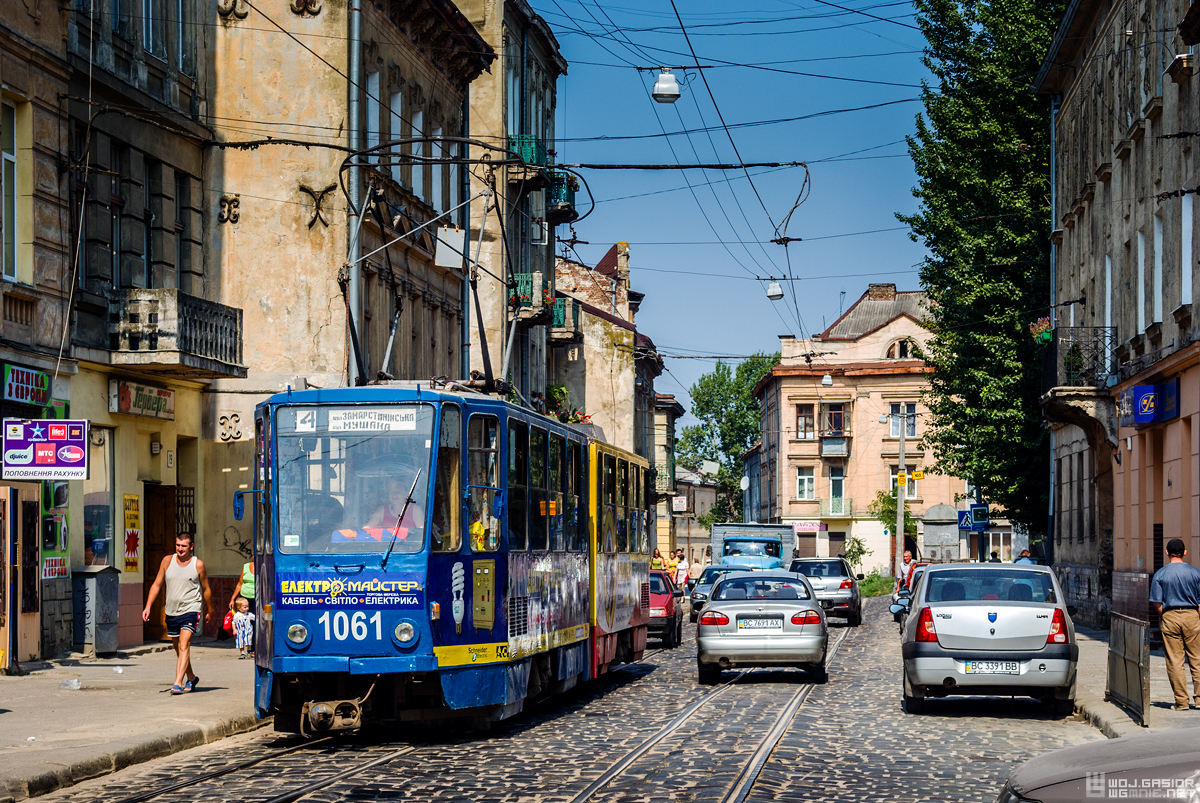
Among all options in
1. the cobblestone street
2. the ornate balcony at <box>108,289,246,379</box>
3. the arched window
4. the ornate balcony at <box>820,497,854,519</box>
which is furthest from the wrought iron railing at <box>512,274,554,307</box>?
the arched window

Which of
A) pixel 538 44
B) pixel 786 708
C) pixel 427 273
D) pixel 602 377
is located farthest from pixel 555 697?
pixel 602 377

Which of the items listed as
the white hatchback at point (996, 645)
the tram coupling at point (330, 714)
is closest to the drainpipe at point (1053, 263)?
the white hatchback at point (996, 645)

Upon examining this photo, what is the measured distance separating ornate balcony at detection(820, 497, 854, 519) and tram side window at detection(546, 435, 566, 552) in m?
76.0

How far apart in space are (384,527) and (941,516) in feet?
152

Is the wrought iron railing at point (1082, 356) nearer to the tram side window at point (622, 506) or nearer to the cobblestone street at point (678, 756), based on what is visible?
the tram side window at point (622, 506)

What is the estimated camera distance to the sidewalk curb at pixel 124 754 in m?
10.6

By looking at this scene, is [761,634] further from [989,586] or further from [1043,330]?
[1043,330]

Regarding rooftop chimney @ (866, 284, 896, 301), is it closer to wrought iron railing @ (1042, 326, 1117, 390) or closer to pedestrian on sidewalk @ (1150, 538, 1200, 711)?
wrought iron railing @ (1042, 326, 1117, 390)

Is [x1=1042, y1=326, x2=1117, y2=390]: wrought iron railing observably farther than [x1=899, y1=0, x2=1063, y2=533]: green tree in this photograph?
No

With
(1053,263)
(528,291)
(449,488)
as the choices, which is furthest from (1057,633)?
(528,291)

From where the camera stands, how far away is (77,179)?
22156 mm

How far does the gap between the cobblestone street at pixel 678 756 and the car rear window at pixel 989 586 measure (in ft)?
3.99

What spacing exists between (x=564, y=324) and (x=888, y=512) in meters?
35.9

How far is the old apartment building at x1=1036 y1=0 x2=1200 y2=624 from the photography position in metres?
25.4
